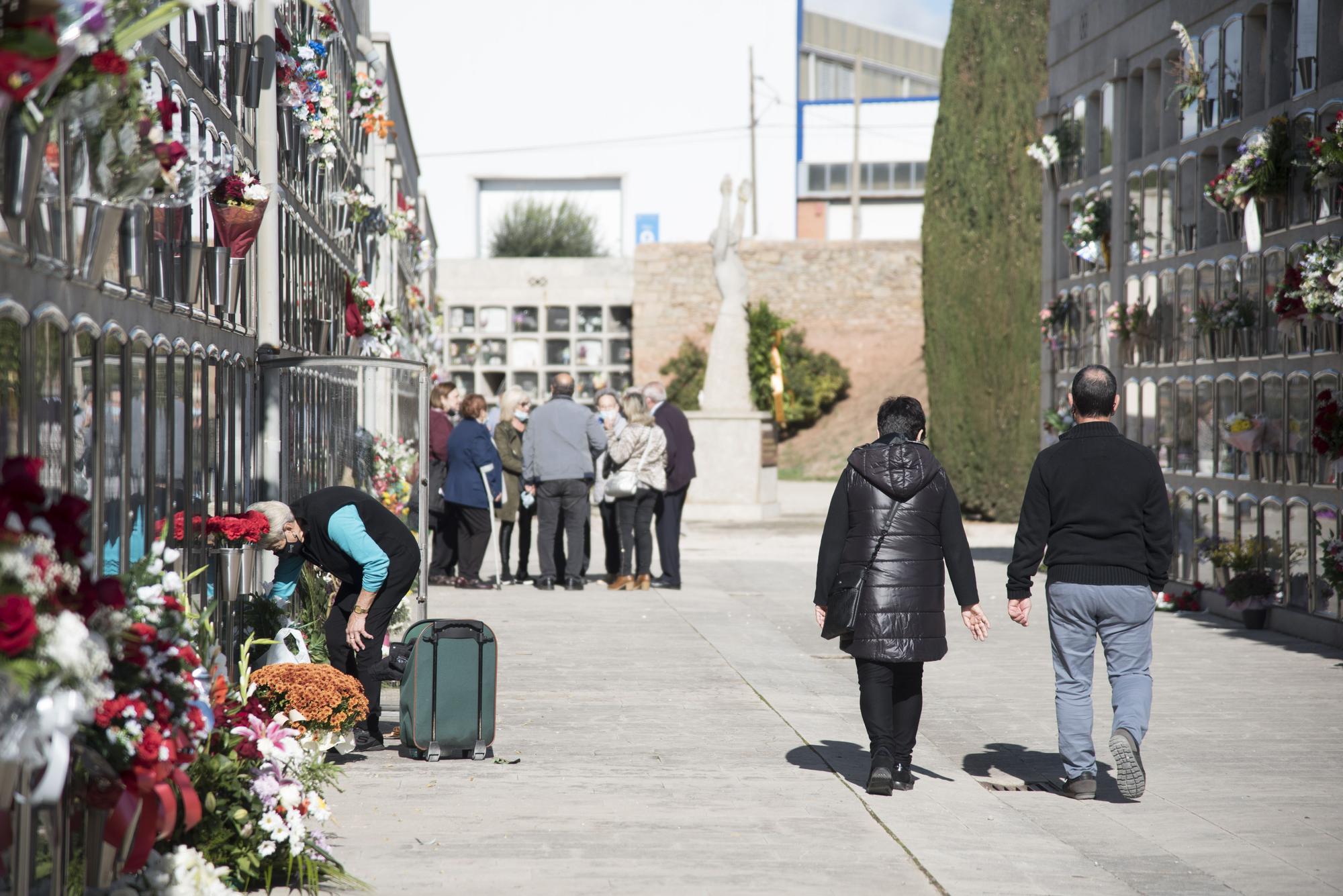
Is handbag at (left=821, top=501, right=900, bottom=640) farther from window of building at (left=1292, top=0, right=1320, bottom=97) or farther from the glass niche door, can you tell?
window of building at (left=1292, top=0, right=1320, bottom=97)

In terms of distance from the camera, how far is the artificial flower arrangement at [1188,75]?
10.6m

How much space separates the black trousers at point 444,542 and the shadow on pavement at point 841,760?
628 centimetres

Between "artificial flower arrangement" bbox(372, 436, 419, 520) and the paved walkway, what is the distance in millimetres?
1039

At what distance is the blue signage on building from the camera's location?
45844 mm

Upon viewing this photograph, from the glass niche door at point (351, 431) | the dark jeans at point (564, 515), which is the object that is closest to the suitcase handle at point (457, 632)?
the glass niche door at point (351, 431)

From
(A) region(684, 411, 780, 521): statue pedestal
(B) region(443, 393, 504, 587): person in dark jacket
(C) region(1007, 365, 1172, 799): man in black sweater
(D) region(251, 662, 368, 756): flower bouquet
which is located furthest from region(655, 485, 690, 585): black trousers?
(A) region(684, 411, 780, 521): statue pedestal

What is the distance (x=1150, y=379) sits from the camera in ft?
38.1

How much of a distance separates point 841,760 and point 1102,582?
1.26 meters

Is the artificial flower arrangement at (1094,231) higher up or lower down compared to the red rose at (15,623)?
higher up

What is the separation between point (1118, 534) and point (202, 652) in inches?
126

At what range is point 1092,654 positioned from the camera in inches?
218

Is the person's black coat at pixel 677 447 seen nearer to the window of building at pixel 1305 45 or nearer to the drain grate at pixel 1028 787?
the window of building at pixel 1305 45

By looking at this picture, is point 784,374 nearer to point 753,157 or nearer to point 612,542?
point 753,157

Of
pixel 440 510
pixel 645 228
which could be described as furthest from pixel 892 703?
pixel 645 228
